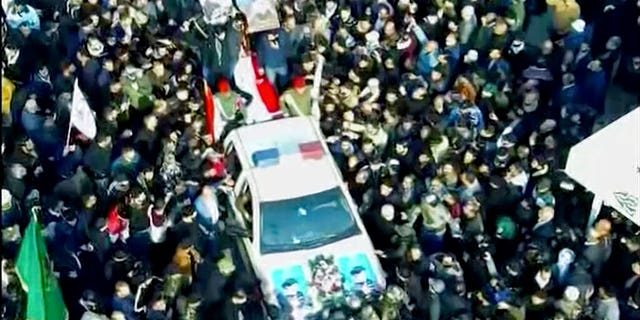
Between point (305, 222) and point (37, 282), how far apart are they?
211 centimetres

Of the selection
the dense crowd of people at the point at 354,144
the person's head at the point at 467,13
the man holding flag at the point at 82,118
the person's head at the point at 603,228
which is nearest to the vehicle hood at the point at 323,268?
the dense crowd of people at the point at 354,144

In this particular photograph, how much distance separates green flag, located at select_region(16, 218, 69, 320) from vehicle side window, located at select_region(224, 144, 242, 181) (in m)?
1.84

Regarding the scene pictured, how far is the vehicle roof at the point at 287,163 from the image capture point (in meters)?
14.6

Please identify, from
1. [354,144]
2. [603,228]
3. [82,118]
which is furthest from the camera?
[354,144]

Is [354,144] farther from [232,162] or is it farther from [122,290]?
[122,290]

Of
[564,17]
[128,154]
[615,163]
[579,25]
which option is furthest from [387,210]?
[564,17]

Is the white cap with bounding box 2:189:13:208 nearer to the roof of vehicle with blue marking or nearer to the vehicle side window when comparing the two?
the vehicle side window

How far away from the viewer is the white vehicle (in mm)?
14008

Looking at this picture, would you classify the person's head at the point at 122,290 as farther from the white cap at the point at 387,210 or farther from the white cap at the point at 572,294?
the white cap at the point at 572,294

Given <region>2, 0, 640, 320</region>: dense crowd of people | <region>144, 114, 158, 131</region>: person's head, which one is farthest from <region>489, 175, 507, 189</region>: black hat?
<region>144, 114, 158, 131</region>: person's head

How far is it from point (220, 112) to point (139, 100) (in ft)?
2.21

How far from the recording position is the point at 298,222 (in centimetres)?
1433

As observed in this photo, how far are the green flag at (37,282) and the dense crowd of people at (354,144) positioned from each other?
139 mm

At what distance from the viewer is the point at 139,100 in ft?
50.5
